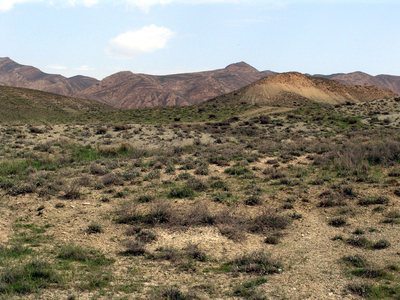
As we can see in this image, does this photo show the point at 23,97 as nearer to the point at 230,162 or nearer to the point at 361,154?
the point at 230,162

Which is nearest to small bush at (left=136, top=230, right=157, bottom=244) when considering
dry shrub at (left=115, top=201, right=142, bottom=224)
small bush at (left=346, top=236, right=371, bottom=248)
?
dry shrub at (left=115, top=201, right=142, bottom=224)

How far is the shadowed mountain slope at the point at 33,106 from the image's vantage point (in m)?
63.6

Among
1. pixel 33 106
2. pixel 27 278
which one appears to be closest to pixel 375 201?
pixel 27 278

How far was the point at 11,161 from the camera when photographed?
1415 centimetres

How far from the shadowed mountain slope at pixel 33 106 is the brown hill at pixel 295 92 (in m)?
40.7

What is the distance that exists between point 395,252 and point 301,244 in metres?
1.80

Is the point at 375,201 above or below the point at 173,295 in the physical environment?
above

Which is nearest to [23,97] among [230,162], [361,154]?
[230,162]

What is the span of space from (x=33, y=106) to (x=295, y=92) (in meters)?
69.5

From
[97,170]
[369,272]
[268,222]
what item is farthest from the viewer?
[97,170]

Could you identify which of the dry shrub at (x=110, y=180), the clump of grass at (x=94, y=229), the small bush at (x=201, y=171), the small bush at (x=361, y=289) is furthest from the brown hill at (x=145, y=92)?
the small bush at (x=361, y=289)

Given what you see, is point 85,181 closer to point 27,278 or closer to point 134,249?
point 134,249

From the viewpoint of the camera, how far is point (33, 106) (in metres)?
71.9

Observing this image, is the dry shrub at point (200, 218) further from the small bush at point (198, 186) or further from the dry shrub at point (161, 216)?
the small bush at point (198, 186)
